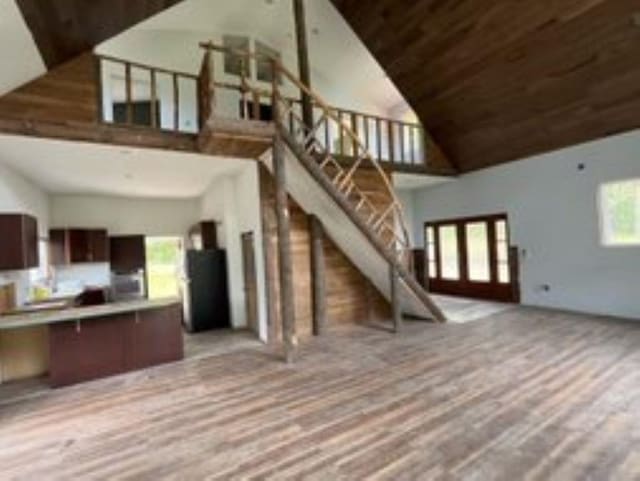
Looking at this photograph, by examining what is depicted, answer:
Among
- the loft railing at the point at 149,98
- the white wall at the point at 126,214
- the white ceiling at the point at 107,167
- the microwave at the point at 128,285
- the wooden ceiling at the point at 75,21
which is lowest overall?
the microwave at the point at 128,285

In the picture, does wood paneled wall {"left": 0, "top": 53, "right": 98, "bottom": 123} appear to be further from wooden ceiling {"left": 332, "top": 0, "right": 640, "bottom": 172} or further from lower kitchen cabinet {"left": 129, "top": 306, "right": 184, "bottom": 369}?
wooden ceiling {"left": 332, "top": 0, "right": 640, "bottom": 172}

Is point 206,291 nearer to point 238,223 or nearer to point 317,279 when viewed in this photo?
point 238,223

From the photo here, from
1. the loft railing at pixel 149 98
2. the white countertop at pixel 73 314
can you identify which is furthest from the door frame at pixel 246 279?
the loft railing at pixel 149 98

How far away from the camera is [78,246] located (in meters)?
7.73

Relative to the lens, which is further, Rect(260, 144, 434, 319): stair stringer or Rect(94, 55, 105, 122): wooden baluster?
Rect(260, 144, 434, 319): stair stringer

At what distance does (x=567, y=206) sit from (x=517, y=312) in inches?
83.6

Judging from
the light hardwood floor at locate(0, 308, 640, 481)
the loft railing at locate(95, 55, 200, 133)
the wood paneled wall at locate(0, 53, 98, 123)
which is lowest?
the light hardwood floor at locate(0, 308, 640, 481)

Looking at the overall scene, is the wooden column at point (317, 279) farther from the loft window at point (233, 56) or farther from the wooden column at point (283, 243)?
the loft window at point (233, 56)

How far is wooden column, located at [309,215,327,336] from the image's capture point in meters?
6.18

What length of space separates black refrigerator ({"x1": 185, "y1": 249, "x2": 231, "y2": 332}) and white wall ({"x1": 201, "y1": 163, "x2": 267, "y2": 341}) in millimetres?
241

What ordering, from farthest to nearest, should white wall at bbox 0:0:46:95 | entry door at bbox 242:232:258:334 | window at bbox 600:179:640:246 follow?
entry door at bbox 242:232:258:334
window at bbox 600:179:640:246
white wall at bbox 0:0:46:95

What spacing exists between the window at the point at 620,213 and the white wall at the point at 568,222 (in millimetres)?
109

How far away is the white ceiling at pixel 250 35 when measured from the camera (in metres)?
7.03

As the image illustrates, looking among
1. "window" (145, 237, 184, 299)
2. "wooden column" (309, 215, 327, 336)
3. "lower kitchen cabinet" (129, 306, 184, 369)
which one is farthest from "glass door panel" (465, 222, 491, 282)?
"window" (145, 237, 184, 299)
